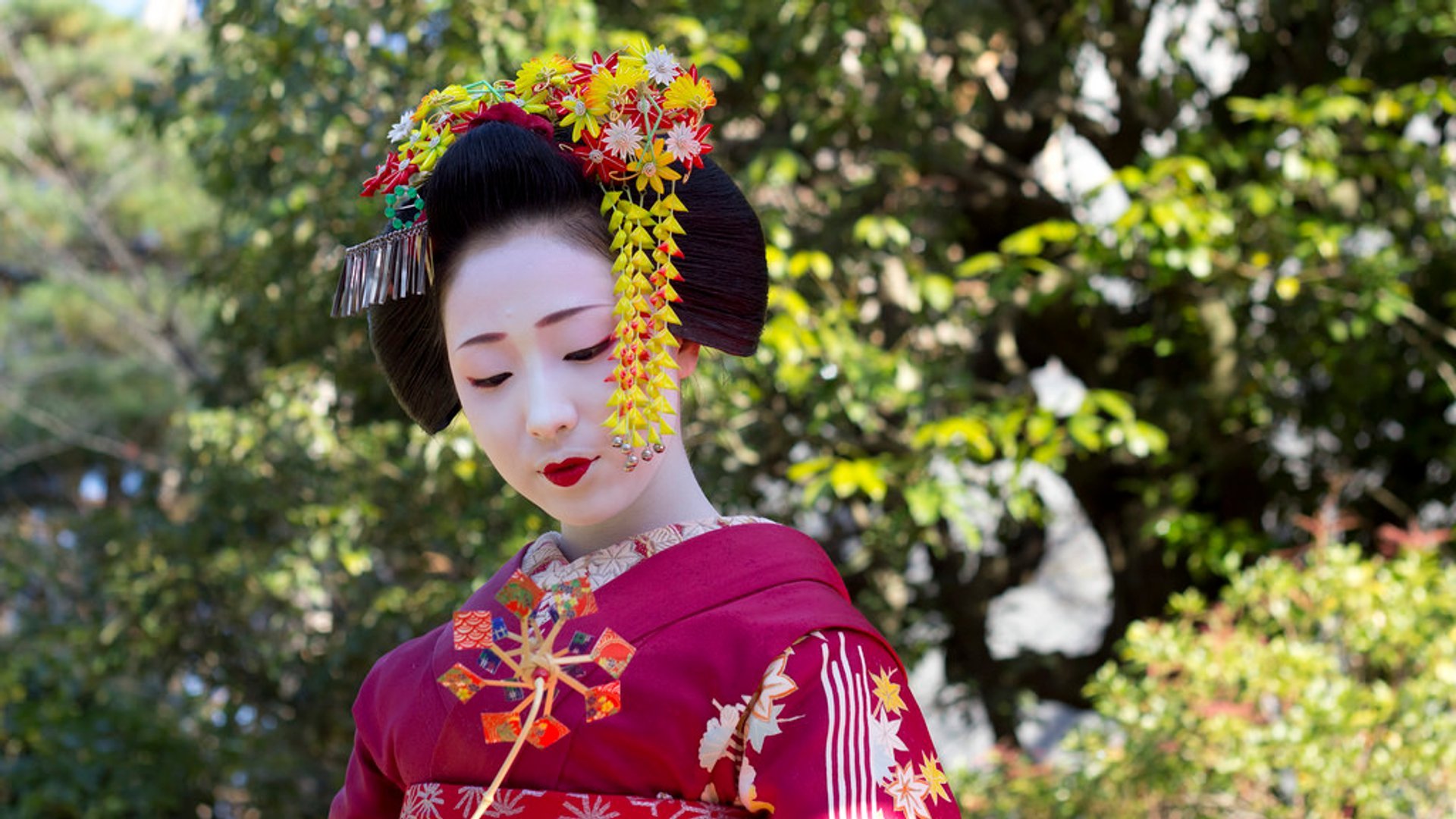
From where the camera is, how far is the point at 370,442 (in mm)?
3381

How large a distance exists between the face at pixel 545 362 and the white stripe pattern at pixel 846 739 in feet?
0.86

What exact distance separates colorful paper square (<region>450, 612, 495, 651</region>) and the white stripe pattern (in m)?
0.27

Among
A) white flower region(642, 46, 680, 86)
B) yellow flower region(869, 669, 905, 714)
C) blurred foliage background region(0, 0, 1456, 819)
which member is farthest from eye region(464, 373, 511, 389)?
blurred foliage background region(0, 0, 1456, 819)

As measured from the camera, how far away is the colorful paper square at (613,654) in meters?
1.12

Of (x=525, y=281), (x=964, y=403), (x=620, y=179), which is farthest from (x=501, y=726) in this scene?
(x=964, y=403)

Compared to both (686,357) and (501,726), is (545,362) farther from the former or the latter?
(501,726)

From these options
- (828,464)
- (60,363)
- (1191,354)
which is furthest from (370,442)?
(60,363)

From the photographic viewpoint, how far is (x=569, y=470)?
1264mm

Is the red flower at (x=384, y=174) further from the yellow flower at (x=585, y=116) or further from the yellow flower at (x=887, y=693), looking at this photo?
the yellow flower at (x=887, y=693)

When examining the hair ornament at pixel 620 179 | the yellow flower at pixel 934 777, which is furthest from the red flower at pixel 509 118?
the yellow flower at pixel 934 777

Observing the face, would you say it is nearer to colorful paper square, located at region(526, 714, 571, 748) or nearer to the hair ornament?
the hair ornament

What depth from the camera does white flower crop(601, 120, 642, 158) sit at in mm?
1280

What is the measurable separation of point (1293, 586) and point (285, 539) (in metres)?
2.43

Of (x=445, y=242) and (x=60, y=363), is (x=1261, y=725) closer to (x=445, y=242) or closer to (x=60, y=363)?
(x=445, y=242)
